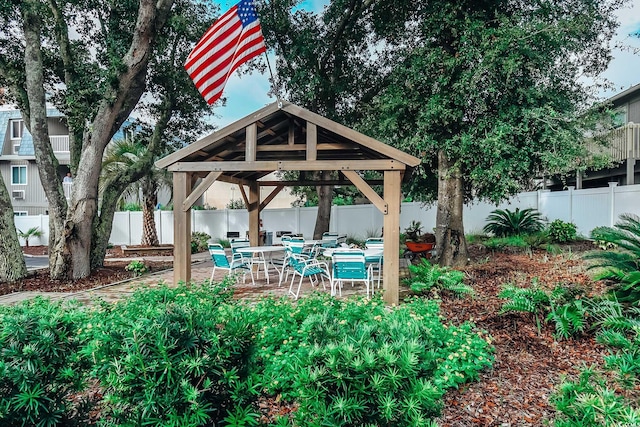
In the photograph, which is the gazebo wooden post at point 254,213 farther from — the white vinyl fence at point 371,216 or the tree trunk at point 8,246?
the white vinyl fence at point 371,216

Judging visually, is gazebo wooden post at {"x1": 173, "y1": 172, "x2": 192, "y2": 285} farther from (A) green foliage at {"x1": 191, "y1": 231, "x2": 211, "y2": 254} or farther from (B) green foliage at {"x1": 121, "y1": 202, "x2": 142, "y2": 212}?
(B) green foliage at {"x1": 121, "y1": 202, "x2": 142, "y2": 212}

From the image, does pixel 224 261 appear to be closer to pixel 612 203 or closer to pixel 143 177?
pixel 143 177

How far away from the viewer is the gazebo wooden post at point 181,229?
24.7 feet

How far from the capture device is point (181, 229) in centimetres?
756

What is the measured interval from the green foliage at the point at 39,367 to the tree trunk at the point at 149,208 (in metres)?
14.9

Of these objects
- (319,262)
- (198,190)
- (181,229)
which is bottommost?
(319,262)

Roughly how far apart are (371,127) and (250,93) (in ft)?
26.2

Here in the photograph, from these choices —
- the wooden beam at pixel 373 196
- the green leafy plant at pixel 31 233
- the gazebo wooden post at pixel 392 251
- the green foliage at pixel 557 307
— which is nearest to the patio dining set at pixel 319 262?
the gazebo wooden post at pixel 392 251

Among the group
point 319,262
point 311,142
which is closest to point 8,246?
point 319,262

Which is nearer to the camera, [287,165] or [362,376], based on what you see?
[362,376]

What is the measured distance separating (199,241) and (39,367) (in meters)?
15.9

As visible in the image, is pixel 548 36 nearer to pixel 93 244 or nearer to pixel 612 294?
pixel 612 294

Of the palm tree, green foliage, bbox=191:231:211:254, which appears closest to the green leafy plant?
the palm tree

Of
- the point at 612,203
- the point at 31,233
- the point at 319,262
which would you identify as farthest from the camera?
the point at 31,233
